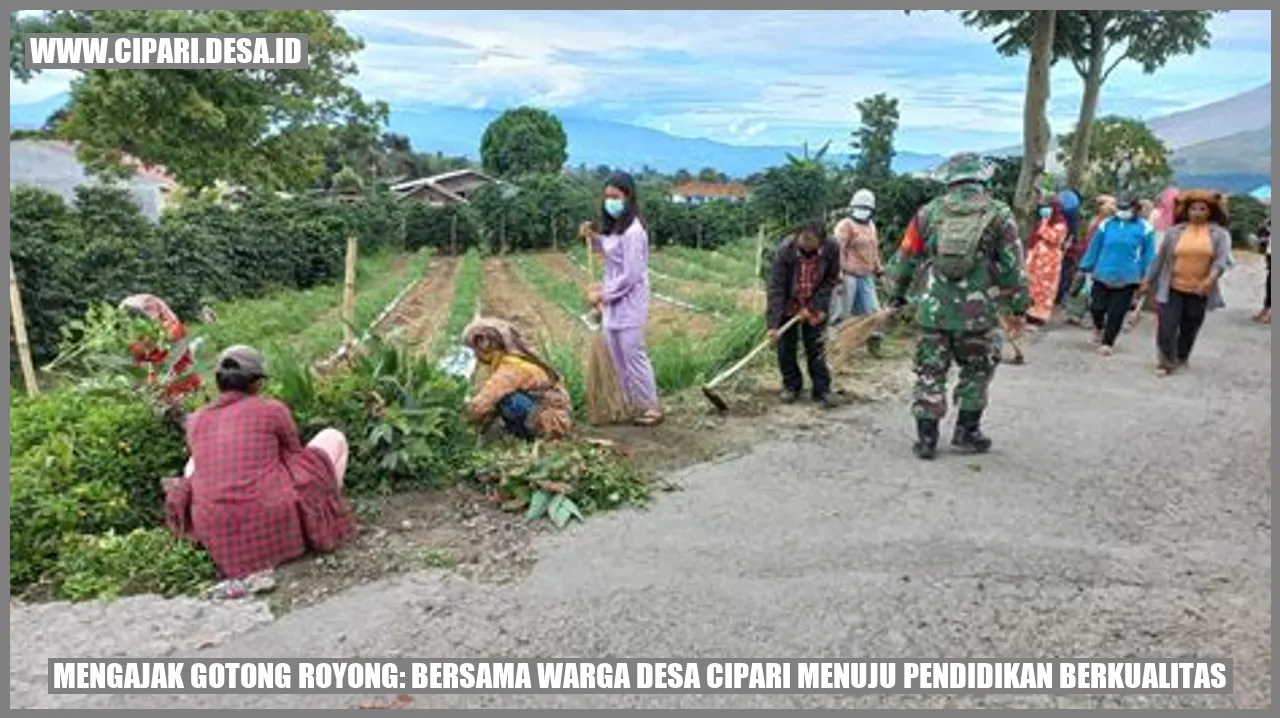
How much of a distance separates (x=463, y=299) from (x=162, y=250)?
5639mm

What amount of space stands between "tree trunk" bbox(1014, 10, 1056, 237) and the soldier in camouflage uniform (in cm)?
592

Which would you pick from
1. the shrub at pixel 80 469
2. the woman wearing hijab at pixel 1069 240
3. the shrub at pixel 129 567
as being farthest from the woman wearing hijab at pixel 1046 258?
the shrub at pixel 129 567

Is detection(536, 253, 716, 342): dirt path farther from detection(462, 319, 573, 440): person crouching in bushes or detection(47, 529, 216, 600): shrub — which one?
detection(47, 529, 216, 600): shrub

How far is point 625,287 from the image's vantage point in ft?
18.9

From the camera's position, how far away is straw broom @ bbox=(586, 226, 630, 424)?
6.02 metres

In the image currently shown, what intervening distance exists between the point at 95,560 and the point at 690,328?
9992 millimetres

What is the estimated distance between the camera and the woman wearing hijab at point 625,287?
5699 millimetres

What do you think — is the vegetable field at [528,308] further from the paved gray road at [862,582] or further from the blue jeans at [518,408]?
the paved gray road at [862,582]

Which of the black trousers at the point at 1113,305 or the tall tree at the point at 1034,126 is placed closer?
the black trousers at the point at 1113,305

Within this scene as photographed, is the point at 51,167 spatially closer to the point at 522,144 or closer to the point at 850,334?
the point at 850,334

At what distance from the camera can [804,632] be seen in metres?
3.49

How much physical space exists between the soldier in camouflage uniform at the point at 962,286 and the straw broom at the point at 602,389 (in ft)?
5.73

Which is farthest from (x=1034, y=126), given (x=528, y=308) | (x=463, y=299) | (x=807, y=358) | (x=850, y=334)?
(x=463, y=299)
